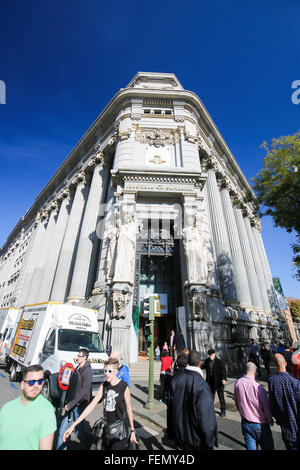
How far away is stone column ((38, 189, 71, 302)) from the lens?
67.4ft

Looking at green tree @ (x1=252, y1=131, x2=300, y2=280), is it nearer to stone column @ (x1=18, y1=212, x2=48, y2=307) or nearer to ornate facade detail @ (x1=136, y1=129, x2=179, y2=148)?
ornate facade detail @ (x1=136, y1=129, x2=179, y2=148)

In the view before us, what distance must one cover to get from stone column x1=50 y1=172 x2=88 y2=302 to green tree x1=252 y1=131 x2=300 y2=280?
16141 mm

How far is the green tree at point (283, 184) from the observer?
1048cm

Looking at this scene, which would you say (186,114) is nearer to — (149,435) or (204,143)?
(204,143)

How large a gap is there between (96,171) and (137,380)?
1805 centimetres

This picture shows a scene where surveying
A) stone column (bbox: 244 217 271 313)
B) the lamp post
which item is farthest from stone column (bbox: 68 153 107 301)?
stone column (bbox: 244 217 271 313)

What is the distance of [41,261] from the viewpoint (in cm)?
2539

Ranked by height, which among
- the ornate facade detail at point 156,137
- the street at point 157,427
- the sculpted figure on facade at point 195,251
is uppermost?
the ornate facade detail at point 156,137

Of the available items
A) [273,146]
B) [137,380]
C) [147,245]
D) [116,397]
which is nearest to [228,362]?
[137,380]

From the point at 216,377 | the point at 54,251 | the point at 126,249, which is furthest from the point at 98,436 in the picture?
the point at 54,251

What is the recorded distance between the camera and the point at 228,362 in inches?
474

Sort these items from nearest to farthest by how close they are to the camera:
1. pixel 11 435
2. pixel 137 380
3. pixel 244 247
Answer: pixel 11 435 < pixel 137 380 < pixel 244 247

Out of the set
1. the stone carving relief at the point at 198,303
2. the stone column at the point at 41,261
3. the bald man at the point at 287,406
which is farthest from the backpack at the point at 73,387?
the stone column at the point at 41,261

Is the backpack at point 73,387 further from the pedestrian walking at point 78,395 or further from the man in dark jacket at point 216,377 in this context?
the man in dark jacket at point 216,377
